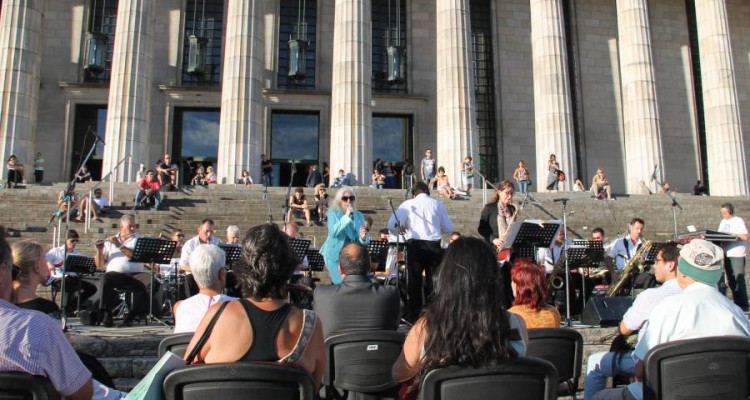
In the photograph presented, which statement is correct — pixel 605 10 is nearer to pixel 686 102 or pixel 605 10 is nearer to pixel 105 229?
pixel 686 102

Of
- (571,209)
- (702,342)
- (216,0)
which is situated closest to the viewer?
(702,342)

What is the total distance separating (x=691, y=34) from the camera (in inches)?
1364

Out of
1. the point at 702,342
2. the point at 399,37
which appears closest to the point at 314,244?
the point at 702,342

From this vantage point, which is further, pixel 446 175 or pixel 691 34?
pixel 691 34

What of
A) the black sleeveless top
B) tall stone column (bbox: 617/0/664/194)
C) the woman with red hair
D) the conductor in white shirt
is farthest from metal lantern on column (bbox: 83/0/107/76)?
the black sleeveless top

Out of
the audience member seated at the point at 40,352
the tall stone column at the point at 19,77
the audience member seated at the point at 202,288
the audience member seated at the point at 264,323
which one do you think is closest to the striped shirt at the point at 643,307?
the audience member seated at the point at 264,323

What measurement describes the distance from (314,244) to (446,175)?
907 cm

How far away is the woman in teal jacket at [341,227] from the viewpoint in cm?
1015

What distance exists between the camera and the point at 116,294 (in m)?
10.9

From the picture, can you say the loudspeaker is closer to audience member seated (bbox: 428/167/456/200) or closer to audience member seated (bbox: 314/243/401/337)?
audience member seated (bbox: 314/243/401/337)

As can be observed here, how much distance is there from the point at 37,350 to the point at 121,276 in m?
7.72

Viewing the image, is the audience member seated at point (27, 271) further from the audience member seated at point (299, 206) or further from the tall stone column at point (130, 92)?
the tall stone column at point (130, 92)

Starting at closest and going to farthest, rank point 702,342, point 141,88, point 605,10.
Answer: point 702,342
point 141,88
point 605,10

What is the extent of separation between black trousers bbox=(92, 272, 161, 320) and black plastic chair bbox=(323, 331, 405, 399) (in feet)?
22.0
